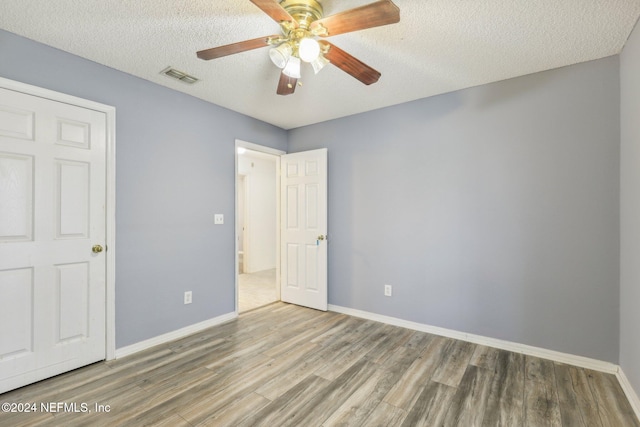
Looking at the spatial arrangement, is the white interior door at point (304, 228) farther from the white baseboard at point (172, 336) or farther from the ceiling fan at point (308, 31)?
the ceiling fan at point (308, 31)

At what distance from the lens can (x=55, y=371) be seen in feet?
7.25

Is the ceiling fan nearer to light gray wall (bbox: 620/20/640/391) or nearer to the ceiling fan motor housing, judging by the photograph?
the ceiling fan motor housing

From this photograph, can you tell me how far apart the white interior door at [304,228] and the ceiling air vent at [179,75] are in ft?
5.17

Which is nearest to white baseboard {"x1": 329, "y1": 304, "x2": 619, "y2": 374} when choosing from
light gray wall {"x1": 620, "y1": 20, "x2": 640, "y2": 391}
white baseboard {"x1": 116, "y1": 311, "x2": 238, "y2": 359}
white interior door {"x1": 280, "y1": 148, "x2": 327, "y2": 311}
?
light gray wall {"x1": 620, "y1": 20, "x2": 640, "y2": 391}

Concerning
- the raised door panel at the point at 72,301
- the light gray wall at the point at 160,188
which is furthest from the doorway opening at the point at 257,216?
the raised door panel at the point at 72,301

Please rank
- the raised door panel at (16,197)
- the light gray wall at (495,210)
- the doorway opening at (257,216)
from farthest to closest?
1. the doorway opening at (257,216)
2. the light gray wall at (495,210)
3. the raised door panel at (16,197)

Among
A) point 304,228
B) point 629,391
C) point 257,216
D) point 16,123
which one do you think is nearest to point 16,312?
point 16,123

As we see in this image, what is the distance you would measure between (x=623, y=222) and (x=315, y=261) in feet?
9.41

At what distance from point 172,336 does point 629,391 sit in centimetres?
362

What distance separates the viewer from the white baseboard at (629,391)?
1.85 m

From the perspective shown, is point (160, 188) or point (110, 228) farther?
point (160, 188)

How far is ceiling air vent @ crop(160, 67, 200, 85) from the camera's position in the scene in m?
2.56

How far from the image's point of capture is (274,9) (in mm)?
1445

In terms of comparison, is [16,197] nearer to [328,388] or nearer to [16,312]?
[16,312]
